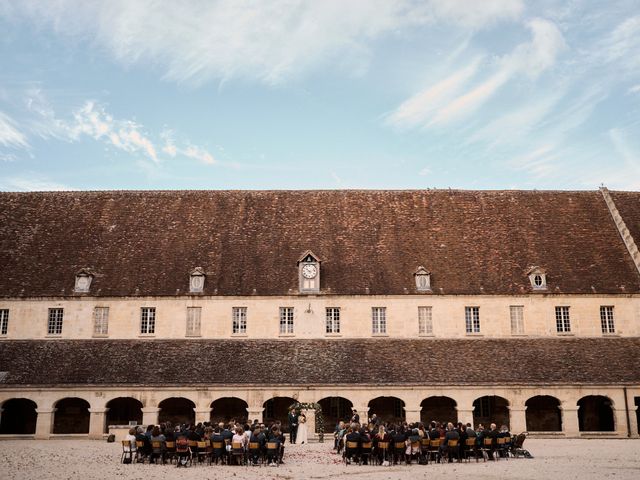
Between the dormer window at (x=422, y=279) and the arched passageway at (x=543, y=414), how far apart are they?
7450 millimetres

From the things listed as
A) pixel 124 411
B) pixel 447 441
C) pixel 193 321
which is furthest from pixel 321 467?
pixel 124 411

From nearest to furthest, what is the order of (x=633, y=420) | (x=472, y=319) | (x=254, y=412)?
(x=254, y=412) → (x=633, y=420) → (x=472, y=319)

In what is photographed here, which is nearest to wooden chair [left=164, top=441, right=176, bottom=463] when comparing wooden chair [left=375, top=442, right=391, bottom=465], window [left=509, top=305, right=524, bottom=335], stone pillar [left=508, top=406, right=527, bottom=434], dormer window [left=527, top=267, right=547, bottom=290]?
wooden chair [left=375, top=442, right=391, bottom=465]

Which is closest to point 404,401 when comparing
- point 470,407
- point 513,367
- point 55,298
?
point 470,407

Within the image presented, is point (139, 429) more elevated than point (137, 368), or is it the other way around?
point (137, 368)

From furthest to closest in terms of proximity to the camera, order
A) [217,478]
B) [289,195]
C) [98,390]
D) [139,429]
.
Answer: [289,195]
[98,390]
[139,429]
[217,478]

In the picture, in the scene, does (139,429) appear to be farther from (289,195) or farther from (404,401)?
(289,195)

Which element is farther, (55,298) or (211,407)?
(55,298)

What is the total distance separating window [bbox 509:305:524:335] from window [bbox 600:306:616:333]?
4031 millimetres

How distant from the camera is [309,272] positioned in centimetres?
3531

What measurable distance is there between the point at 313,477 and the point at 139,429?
7.18m

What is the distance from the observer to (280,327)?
3469 cm

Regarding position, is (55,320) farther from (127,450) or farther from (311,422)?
(311,422)

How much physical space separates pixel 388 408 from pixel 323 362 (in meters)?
4.14
